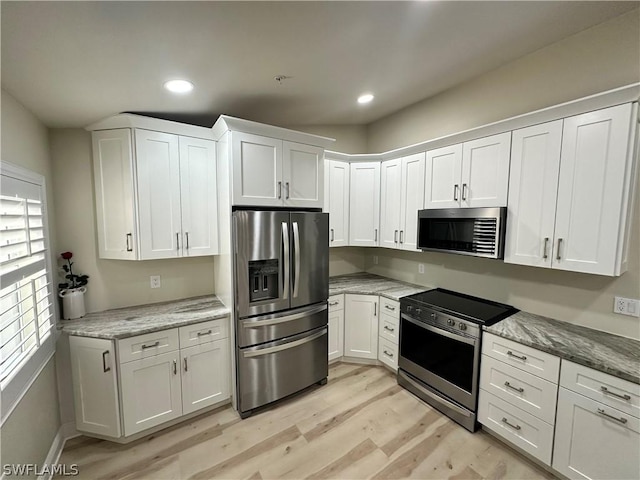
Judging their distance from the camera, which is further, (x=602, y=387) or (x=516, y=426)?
(x=516, y=426)

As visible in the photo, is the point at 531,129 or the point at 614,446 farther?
the point at 531,129

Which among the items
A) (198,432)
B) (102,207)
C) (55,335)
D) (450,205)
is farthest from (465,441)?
(102,207)

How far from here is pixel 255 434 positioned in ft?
7.06

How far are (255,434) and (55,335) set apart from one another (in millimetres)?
1707

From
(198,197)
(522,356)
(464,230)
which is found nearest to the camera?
(522,356)

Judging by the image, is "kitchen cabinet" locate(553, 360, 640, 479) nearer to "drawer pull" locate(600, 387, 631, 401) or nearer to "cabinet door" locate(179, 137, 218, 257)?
"drawer pull" locate(600, 387, 631, 401)

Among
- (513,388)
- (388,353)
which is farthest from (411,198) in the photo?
(513,388)

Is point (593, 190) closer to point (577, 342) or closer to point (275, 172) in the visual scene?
point (577, 342)

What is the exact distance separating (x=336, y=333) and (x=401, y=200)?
1660mm

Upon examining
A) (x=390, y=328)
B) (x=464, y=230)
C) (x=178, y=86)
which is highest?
(x=178, y=86)

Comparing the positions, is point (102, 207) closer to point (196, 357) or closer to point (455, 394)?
point (196, 357)

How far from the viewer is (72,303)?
7.16ft

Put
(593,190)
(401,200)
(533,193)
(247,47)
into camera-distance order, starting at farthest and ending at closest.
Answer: (401,200), (533,193), (593,190), (247,47)
